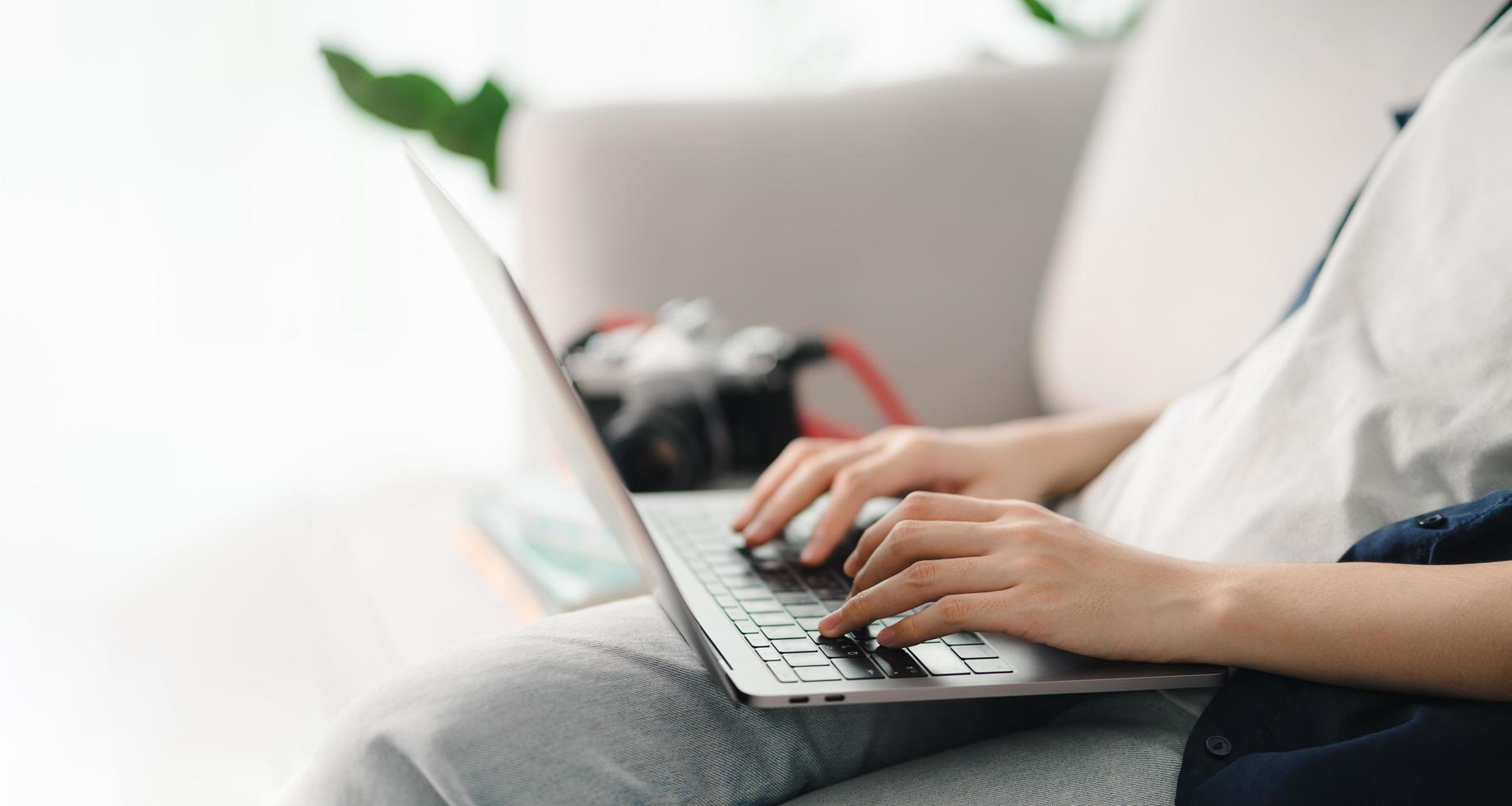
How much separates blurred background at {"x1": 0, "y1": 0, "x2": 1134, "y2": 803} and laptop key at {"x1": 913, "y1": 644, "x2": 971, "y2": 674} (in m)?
0.47

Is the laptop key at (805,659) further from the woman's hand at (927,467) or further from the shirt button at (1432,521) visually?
the shirt button at (1432,521)

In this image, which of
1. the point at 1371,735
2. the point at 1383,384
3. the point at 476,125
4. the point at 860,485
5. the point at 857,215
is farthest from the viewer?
the point at 476,125

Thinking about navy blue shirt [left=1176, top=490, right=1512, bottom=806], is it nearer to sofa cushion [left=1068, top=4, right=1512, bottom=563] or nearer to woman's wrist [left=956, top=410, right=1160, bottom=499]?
sofa cushion [left=1068, top=4, right=1512, bottom=563]

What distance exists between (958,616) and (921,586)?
0.07ft

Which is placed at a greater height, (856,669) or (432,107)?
(432,107)

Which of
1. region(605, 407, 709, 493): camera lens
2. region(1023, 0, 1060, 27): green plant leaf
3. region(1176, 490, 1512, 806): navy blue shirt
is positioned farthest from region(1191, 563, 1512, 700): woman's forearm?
region(1023, 0, 1060, 27): green plant leaf

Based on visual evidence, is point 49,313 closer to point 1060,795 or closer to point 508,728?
point 508,728

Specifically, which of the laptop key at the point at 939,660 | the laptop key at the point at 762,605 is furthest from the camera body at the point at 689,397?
the laptop key at the point at 939,660

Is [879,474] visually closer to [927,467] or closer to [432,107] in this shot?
[927,467]

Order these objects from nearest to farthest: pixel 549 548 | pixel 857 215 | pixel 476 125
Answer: pixel 549 548
pixel 857 215
pixel 476 125

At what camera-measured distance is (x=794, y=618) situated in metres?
0.57

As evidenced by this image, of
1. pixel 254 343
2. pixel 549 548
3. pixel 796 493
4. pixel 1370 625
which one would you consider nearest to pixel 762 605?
pixel 796 493

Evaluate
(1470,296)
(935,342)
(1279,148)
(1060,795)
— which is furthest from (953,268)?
(1060,795)

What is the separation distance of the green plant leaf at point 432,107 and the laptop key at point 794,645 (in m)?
1.29
